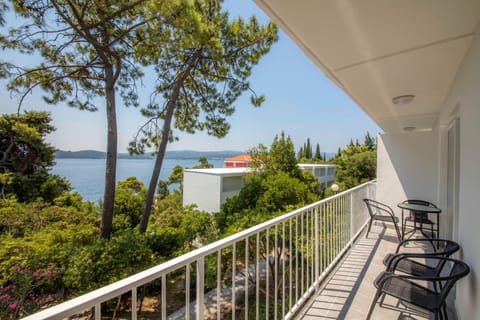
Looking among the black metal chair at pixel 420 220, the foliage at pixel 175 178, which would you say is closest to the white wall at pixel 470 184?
the black metal chair at pixel 420 220

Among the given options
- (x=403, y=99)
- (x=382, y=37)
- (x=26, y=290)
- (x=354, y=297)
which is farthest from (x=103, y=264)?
(x=403, y=99)

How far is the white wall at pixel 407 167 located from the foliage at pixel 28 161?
1523 cm

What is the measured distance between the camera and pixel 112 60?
20.0 ft

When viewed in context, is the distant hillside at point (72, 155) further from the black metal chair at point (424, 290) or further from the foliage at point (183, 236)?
the black metal chair at point (424, 290)

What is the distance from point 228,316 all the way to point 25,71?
24.2ft

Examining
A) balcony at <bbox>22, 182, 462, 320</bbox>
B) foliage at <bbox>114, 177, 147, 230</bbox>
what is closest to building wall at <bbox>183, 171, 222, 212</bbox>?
foliage at <bbox>114, 177, 147, 230</bbox>

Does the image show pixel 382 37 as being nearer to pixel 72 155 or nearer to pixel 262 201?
pixel 262 201

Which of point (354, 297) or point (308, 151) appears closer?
point (354, 297)

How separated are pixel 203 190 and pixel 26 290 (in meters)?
12.2

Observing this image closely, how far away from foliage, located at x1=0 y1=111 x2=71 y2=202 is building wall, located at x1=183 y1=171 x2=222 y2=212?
7741mm

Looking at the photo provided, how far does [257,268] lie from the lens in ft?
5.59

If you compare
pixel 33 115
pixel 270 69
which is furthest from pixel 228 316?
pixel 33 115

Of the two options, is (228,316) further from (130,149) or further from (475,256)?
(130,149)

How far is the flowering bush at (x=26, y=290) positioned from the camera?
3740mm
